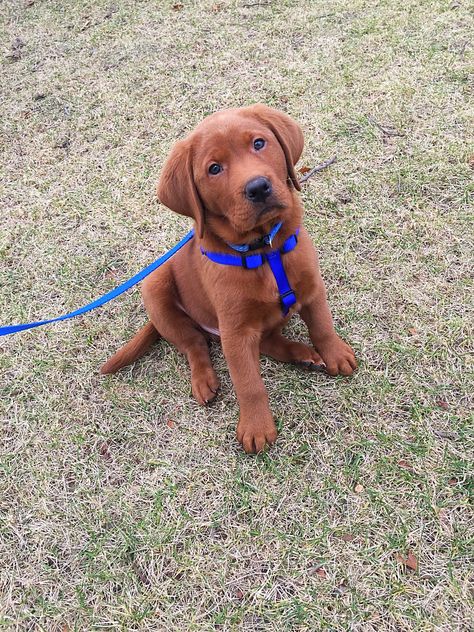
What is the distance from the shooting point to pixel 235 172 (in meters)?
2.33

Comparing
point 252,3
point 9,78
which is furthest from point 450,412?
point 9,78

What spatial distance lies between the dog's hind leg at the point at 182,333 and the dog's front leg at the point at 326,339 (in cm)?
64

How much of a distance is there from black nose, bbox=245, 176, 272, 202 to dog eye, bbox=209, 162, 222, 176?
0.21 metres

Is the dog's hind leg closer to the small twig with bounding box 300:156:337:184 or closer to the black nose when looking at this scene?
the black nose

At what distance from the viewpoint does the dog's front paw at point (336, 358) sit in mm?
2984

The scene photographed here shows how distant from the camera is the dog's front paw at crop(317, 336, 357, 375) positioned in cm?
298

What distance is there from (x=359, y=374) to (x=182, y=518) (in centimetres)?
123

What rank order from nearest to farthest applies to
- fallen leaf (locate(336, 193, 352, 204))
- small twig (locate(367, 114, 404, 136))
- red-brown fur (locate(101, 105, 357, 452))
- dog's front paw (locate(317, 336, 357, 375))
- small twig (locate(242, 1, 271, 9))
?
red-brown fur (locate(101, 105, 357, 452))
dog's front paw (locate(317, 336, 357, 375))
fallen leaf (locate(336, 193, 352, 204))
small twig (locate(367, 114, 404, 136))
small twig (locate(242, 1, 271, 9))

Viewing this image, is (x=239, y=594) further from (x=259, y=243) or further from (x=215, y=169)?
(x=215, y=169)

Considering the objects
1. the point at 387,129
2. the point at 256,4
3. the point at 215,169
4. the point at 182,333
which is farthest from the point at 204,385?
the point at 256,4

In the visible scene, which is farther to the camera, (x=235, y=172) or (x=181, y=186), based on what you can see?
(x=181, y=186)

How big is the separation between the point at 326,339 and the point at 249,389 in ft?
1.80

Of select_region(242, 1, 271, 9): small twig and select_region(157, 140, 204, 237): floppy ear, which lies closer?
select_region(157, 140, 204, 237): floppy ear

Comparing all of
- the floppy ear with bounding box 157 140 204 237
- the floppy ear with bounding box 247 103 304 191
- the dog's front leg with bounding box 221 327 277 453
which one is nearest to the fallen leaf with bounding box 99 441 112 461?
the dog's front leg with bounding box 221 327 277 453
